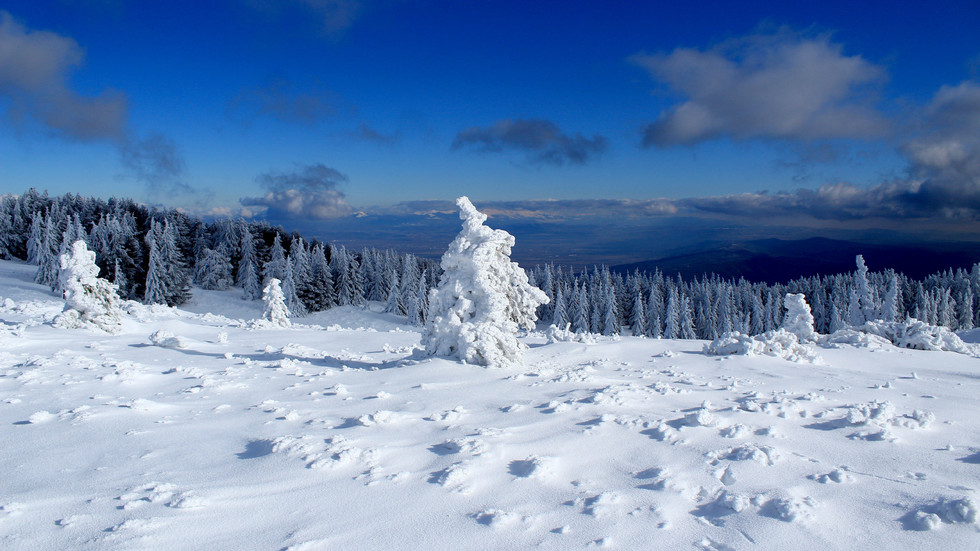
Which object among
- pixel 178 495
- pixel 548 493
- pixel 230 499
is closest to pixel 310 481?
pixel 230 499

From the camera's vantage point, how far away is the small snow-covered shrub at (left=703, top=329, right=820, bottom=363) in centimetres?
1341

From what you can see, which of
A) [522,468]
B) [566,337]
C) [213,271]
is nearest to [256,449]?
[522,468]

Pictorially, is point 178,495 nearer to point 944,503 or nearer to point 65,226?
point 944,503

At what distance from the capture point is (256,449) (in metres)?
6.52

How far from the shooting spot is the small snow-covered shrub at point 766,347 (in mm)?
13406

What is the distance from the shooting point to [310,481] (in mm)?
5469

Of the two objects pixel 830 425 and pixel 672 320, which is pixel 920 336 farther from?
pixel 672 320

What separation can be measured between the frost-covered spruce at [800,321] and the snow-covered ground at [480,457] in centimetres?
577

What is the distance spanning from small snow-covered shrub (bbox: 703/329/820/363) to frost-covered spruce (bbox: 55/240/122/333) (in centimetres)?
2053

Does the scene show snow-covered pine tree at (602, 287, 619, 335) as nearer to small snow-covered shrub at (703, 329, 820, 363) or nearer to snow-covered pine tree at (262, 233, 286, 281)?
snow-covered pine tree at (262, 233, 286, 281)

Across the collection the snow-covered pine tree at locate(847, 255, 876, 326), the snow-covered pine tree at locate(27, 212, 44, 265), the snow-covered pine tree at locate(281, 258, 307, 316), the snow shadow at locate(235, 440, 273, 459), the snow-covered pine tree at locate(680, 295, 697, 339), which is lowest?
the snow-covered pine tree at locate(680, 295, 697, 339)

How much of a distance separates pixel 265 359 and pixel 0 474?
25.6ft

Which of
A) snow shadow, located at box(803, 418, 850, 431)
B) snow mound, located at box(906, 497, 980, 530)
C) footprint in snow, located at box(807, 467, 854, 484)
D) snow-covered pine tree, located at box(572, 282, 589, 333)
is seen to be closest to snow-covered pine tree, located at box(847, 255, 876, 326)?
snow-covered pine tree, located at box(572, 282, 589, 333)

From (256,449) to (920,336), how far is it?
19850mm
